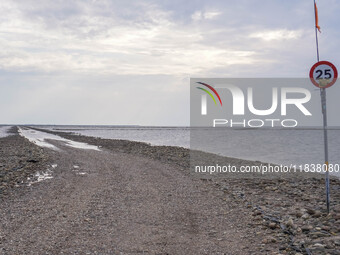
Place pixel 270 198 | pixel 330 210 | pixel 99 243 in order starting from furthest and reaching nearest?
pixel 270 198 < pixel 330 210 < pixel 99 243

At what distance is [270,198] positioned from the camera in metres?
13.9

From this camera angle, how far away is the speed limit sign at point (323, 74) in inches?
380

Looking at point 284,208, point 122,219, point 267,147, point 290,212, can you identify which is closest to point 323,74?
point 290,212

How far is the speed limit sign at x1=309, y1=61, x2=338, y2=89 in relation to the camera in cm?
966

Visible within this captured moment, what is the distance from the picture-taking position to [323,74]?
386 inches

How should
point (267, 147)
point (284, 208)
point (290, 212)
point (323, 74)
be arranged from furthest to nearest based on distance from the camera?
point (267, 147), point (284, 208), point (290, 212), point (323, 74)

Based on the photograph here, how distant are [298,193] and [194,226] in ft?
20.3

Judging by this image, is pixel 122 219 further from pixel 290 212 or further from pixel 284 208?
pixel 284 208

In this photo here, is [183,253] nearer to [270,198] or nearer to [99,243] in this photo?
[99,243]

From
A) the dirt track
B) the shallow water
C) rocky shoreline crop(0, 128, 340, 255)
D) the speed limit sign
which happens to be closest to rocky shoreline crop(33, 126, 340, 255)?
rocky shoreline crop(0, 128, 340, 255)

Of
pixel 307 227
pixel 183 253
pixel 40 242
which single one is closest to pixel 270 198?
pixel 307 227

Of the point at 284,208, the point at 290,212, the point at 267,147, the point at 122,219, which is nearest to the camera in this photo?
the point at 122,219

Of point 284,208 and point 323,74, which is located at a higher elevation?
point 323,74

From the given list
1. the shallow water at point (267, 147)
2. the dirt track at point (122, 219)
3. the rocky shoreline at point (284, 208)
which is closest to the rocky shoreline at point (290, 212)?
the rocky shoreline at point (284, 208)
